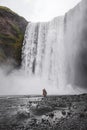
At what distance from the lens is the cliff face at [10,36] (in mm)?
55881

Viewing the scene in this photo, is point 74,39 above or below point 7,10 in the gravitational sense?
below

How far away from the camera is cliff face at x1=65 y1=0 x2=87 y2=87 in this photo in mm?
47719

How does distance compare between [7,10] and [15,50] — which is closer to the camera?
[15,50]

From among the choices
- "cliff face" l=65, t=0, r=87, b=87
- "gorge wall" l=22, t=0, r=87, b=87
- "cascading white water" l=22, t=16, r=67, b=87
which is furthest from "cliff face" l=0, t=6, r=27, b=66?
"cliff face" l=65, t=0, r=87, b=87

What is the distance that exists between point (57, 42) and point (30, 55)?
8646mm

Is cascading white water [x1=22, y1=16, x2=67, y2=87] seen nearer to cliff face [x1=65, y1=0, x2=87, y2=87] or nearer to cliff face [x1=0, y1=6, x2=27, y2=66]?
cliff face [x1=65, y1=0, x2=87, y2=87]

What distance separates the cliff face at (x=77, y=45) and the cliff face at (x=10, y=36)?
599 inches

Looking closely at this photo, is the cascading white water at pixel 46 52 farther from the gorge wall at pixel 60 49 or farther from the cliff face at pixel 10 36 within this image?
the cliff face at pixel 10 36

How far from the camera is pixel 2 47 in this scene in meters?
56.3

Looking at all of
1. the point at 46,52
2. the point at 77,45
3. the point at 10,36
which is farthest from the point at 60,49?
the point at 10,36

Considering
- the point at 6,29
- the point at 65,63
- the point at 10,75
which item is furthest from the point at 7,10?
the point at 65,63

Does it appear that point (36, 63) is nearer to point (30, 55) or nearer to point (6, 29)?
point (30, 55)

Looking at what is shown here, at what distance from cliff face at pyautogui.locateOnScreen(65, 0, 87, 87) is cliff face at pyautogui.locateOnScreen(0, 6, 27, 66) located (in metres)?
15.2

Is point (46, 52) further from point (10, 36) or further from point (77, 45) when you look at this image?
point (10, 36)
